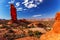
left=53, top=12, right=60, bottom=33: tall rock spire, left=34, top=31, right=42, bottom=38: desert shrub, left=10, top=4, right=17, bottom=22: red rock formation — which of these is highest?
left=10, top=4, right=17, bottom=22: red rock formation

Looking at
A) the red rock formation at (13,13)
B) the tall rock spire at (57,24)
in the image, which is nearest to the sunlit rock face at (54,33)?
the tall rock spire at (57,24)

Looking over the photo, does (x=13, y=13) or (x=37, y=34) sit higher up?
(x=13, y=13)

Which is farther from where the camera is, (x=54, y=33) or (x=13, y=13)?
(x=13, y=13)

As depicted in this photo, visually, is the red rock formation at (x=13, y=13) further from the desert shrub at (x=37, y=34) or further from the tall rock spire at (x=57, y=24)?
the tall rock spire at (x=57, y=24)

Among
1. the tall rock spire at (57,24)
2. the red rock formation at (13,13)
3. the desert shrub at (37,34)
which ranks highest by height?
the red rock formation at (13,13)

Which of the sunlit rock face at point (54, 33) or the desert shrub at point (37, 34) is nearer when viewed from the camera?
the sunlit rock face at point (54, 33)

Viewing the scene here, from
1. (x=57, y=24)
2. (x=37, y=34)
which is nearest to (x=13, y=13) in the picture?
(x=37, y=34)

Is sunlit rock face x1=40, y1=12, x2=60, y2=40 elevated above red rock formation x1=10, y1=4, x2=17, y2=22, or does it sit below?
below

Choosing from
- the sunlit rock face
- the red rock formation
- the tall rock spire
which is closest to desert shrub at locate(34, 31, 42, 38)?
the sunlit rock face

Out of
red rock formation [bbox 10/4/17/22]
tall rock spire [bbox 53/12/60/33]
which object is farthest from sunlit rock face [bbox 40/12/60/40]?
red rock formation [bbox 10/4/17/22]

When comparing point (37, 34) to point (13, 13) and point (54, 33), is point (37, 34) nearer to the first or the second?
point (54, 33)

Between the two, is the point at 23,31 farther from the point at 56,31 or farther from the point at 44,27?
the point at 56,31

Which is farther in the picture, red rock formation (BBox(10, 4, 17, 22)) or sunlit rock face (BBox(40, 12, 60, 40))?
red rock formation (BBox(10, 4, 17, 22))

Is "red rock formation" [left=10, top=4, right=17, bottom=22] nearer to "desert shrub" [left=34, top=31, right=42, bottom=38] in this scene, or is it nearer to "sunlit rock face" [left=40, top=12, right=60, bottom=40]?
"desert shrub" [left=34, top=31, right=42, bottom=38]
